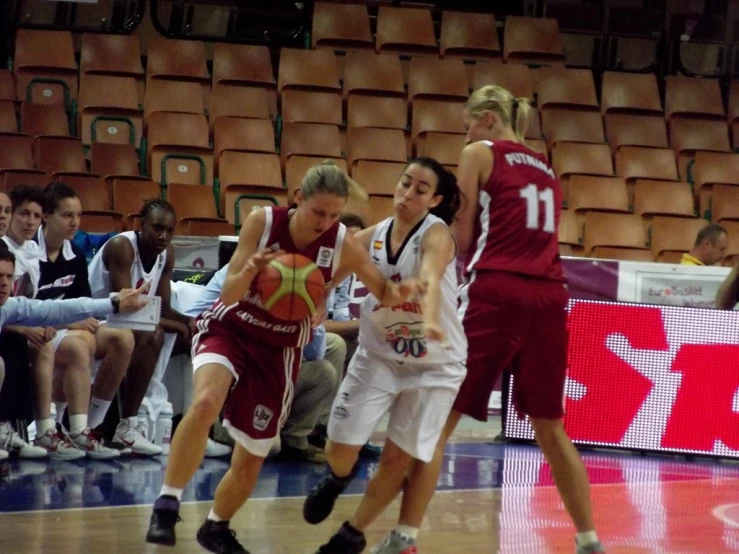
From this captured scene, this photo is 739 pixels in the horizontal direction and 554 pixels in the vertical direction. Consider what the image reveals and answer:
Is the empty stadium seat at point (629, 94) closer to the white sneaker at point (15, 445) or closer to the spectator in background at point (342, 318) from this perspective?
the spectator in background at point (342, 318)

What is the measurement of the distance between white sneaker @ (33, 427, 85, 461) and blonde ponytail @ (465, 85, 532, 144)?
9.69 ft

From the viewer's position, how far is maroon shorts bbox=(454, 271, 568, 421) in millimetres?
3873

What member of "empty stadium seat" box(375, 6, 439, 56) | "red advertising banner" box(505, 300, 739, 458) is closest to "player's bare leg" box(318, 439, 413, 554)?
"red advertising banner" box(505, 300, 739, 458)

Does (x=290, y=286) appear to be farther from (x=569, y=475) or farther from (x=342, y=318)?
(x=342, y=318)

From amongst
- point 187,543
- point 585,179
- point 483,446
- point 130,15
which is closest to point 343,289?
point 483,446

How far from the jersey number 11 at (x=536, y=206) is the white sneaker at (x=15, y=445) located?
3.11 m

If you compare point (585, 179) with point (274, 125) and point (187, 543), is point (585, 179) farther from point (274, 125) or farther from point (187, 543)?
point (187, 543)

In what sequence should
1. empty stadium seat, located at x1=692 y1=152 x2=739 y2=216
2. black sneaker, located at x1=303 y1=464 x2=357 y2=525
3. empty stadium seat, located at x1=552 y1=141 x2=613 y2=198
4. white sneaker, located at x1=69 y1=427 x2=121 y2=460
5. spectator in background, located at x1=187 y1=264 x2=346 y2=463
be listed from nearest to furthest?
black sneaker, located at x1=303 y1=464 x2=357 y2=525 < white sneaker, located at x1=69 y1=427 x2=121 y2=460 < spectator in background, located at x1=187 y1=264 x2=346 y2=463 < empty stadium seat, located at x1=552 y1=141 x2=613 y2=198 < empty stadium seat, located at x1=692 y1=152 x2=739 y2=216

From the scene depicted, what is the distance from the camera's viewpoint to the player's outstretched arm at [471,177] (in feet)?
13.0

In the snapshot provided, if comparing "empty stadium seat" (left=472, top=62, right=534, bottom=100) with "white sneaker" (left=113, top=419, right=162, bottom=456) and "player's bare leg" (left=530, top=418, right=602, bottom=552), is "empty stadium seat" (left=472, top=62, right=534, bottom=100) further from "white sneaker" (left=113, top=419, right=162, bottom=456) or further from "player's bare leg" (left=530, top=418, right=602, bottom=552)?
"player's bare leg" (left=530, top=418, right=602, bottom=552)

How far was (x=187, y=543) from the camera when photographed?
13.6ft

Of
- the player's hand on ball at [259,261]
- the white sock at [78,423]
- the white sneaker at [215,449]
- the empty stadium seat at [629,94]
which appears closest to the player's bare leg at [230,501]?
the player's hand on ball at [259,261]

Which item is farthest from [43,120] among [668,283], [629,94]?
[629,94]

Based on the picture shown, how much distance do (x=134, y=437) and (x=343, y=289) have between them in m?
1.42
